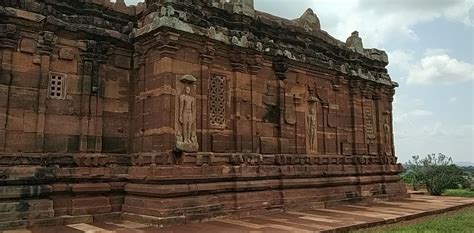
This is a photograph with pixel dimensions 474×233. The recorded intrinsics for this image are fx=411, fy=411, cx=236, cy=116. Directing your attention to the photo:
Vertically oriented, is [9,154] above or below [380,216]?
above

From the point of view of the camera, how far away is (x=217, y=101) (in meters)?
11.0

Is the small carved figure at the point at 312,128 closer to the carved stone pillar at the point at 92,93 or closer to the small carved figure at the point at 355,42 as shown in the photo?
the small carved figure at the point at 355,42

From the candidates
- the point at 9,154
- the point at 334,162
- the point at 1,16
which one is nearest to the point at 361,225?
the point at 334,162

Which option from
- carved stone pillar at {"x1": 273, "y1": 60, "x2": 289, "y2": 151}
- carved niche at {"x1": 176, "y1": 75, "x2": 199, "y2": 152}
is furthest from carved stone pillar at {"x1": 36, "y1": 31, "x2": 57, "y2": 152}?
carved stone pillar at {"x1": 273, "y1": 60, "x2": 289, "y2": 151}

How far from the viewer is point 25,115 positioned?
9.30 metres

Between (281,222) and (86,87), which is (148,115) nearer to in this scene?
(86,87)

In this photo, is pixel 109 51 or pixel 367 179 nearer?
pixel 109 51

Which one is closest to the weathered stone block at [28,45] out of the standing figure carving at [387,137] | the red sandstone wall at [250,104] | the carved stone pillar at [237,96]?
the red sandstone wall at [250,104]

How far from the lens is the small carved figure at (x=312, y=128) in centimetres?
1359

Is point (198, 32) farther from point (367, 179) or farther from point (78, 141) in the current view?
point (367, 179)

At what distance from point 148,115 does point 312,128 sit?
19.4 ft

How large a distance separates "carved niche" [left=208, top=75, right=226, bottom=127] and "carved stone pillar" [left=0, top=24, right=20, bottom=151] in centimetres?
468

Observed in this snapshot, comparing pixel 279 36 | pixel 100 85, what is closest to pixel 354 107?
pixel 279 36

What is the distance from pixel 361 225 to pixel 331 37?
8.35 metres
